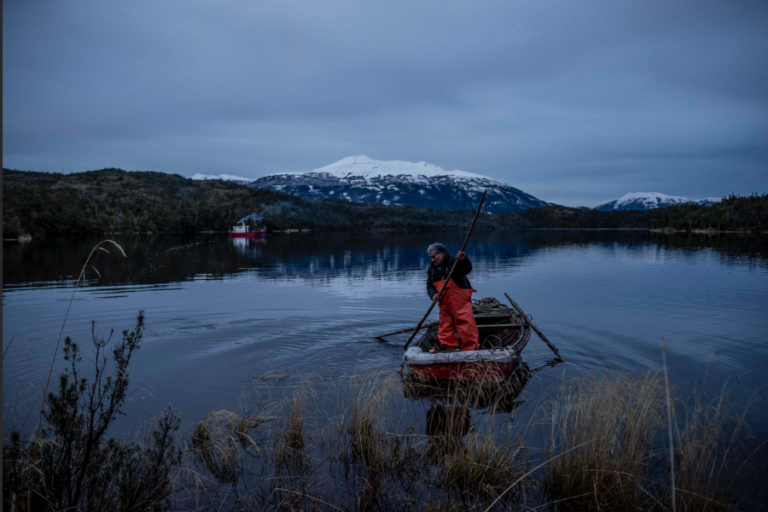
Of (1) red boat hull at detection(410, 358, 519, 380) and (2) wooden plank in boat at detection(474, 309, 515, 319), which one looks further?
(2) wooden plank in boat at detection(474, 309, 515, 319)

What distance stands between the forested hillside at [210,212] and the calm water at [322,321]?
52743mm

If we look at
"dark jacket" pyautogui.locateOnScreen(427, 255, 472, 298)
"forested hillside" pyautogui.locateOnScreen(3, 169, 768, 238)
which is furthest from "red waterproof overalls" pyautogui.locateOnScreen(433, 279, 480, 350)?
"forested hillside" pyautogui.locateOnScreen(3, 169, 768, 238)

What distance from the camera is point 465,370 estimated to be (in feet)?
27.4

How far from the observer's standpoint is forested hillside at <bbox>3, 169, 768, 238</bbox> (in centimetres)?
7806

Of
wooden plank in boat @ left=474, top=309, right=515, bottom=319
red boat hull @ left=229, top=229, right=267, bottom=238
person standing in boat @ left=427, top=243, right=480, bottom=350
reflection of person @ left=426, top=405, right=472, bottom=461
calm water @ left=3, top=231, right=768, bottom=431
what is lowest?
reflection of person @ left=426, top=405, right=472, bottom=461

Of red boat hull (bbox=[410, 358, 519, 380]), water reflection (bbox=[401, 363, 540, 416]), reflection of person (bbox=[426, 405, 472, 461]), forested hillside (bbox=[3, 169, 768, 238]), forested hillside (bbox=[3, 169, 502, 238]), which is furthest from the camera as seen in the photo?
forested hillside (bbox=[3, 169, 768, 238])

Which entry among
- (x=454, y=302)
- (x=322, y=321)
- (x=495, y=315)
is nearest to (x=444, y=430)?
(x=454, y=302)

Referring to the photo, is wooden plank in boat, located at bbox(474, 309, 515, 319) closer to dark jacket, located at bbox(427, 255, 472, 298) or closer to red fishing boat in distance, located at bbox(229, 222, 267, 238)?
dark jacket, located at bbox(427, 255, 472, 298)

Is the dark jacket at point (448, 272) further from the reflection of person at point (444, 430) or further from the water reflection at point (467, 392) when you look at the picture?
the reflection of person at point (444, 430)

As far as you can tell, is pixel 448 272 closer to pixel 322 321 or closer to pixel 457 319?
pixel 457 319

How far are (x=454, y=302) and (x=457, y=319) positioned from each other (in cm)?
34

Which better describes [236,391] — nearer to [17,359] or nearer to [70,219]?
[17,359]

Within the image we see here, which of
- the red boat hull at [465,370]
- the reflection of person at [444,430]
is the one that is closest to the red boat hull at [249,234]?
the red boat hull at [465,370]

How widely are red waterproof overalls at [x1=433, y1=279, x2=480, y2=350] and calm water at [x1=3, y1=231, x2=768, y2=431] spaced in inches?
53.9
